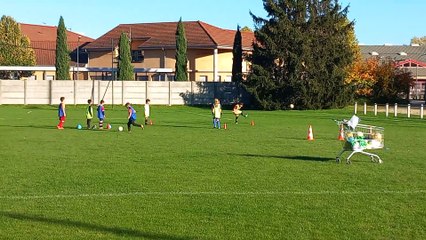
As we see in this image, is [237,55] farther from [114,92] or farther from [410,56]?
[410,56]

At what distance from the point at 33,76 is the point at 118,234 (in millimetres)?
73696

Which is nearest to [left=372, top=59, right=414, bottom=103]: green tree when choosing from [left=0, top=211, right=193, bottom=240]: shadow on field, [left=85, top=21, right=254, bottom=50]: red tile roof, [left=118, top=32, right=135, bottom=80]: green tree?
[left=85, top=21, right=254, bottom=50]: red tile roof

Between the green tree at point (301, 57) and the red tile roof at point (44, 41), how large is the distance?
134 feet

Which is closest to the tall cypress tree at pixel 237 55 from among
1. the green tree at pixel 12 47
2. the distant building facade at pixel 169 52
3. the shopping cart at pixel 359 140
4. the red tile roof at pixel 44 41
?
the distant building facade at pixel 169 52

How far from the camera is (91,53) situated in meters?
78.8

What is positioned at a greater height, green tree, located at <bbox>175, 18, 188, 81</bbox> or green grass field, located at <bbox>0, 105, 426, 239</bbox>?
green tree, located at <bbox>175, 18, 188, 81</bbox>

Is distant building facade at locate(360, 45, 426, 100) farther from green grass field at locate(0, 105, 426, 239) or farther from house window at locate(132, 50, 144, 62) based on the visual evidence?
green grass field at locate(0, 105, 426, 239)

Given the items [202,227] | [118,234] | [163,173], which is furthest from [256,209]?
[163,173]

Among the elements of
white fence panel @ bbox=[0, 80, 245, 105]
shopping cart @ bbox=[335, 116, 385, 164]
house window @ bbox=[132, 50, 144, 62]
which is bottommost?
shopping cart @ bbox=[335, 116, 385, 164]

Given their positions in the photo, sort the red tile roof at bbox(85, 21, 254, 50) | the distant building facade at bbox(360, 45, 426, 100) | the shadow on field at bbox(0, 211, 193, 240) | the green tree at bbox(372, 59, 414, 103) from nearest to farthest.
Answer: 1. the shadow on field at bbox(0, 211, 193, 240)
2. the green tree at bbox(372, 59, 414, 103)
3. the red tile roof at bbox(85, 21, 254, 50)
4. the distant building facade at bbox(360, 45, 426, 100)

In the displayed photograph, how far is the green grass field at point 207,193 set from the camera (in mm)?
7986

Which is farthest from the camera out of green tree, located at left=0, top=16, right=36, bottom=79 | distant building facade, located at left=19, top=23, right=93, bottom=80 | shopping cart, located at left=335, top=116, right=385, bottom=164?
distant building facade, located at left=19, top=23, right=93, bottom=80

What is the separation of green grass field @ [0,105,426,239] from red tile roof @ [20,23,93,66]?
71.3 m

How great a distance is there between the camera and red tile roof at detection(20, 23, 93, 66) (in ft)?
286
